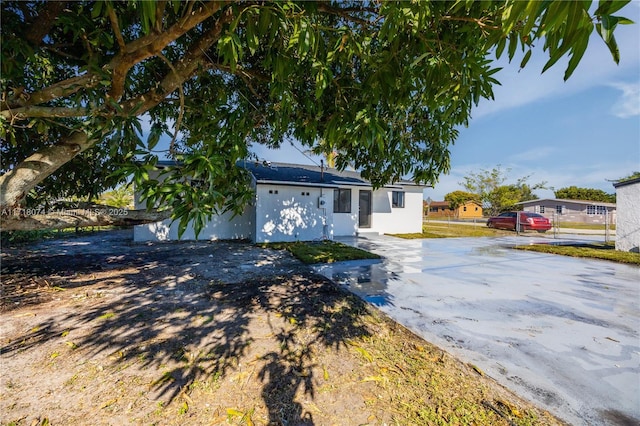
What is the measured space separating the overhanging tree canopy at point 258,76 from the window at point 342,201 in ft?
29.9

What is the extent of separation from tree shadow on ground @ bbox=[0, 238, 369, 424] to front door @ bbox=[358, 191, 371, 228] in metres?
9.20

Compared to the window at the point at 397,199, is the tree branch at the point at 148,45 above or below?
above

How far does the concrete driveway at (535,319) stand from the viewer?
2242 mm

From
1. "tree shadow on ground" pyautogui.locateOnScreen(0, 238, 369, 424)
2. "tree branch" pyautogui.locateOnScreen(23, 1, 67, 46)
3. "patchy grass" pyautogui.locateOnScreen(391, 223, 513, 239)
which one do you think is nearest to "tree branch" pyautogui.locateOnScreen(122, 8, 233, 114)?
"tree branch" pyautogui.locateOnScreen(23, 1, 67, 46)

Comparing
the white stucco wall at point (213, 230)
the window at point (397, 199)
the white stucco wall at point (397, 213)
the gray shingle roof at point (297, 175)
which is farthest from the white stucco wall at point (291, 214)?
the window at point (397, 199)

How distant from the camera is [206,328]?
3.18 metres

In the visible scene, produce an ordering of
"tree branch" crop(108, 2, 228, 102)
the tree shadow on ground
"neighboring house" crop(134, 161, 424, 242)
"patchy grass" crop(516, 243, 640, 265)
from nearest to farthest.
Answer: "tree branch" crop(108, 2, 228, 102) → the tree shadow on ground → "patchy grass" crop(516, 243, 640, 265) → "neighboring house" crop(134, 161, 424, 242)

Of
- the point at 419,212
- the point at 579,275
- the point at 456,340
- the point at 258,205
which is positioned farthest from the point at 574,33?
the point at 419,212

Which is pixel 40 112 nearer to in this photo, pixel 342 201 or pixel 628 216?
pixel 342 201

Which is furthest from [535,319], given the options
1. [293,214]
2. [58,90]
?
[293,214]

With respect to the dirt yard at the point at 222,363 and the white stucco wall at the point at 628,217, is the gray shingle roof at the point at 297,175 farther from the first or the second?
the white stucco wall at the point at 628,217

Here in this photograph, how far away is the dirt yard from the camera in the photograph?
192 centimetres

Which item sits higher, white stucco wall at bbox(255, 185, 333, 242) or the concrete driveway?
white stucco wall at bbox(255, 185, 333, 242)

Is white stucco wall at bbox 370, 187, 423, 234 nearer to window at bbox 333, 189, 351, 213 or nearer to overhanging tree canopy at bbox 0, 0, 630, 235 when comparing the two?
window at bbox 333, 189, 351, 213
